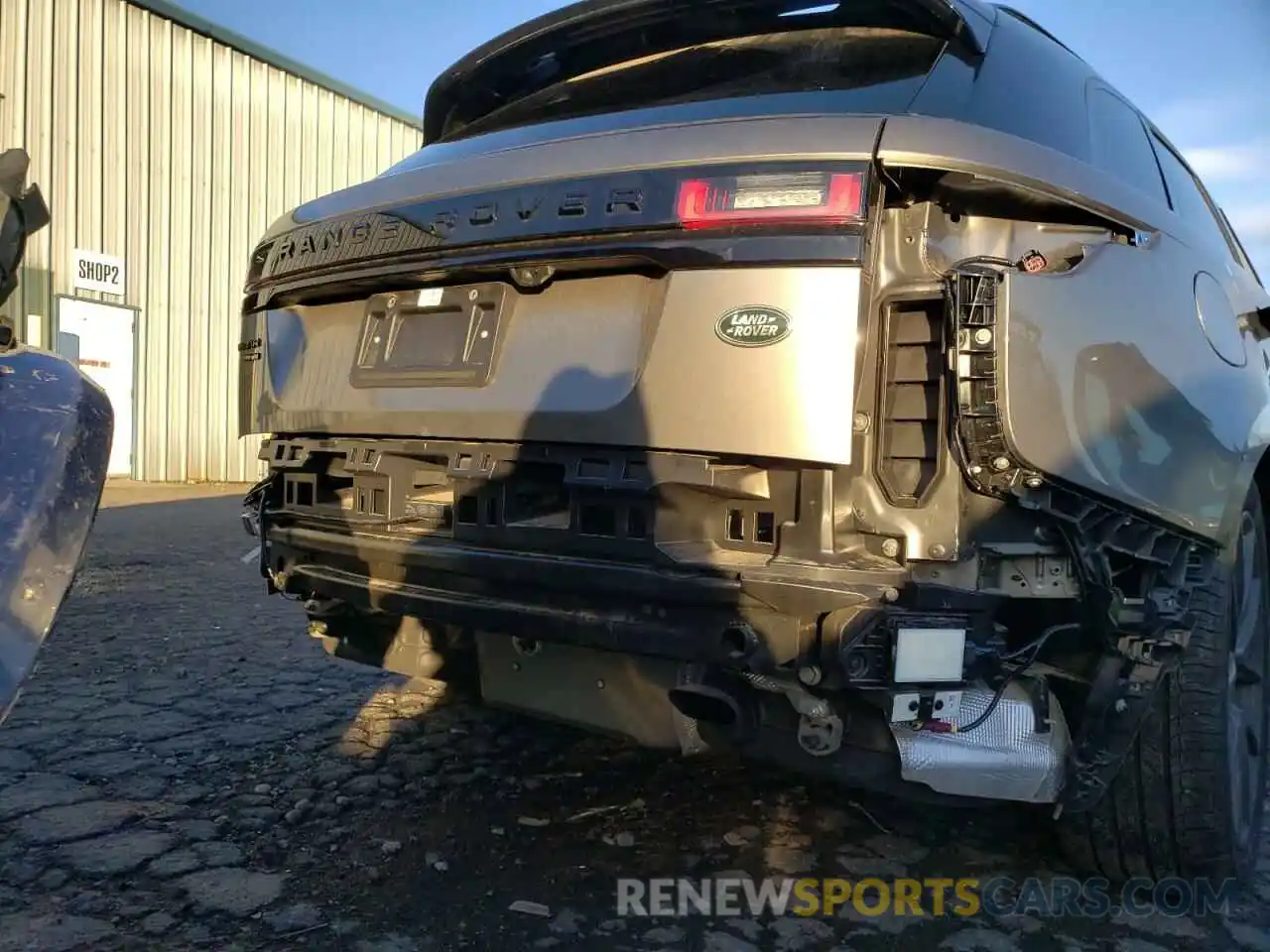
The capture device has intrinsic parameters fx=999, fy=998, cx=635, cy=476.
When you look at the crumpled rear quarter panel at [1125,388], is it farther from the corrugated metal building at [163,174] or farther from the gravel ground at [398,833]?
the corrugated metal building at [163,174]

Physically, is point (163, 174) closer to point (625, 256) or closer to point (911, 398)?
point (625, 256)

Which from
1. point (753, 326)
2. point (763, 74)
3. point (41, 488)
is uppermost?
point (763, 74)

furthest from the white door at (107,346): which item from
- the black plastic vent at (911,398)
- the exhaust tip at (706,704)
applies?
the black plastic vent at (911,398)

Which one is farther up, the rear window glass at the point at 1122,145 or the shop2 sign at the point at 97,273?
the shop2 sign at the point at 97,273

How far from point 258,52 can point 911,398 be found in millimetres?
15992

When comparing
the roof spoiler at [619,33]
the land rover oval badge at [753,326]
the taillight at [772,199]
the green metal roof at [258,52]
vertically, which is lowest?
the land rover oval badge at [753,326]

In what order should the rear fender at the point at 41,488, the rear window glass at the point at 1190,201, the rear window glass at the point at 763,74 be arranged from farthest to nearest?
the rear window glass at the point at 1190,201, the rear window glass at the point at 763,74, the rear fender at the point at 41,488

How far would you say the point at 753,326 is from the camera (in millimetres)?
1889

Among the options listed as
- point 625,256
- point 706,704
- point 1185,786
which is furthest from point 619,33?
point 1185,786

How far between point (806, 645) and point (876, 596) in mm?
164

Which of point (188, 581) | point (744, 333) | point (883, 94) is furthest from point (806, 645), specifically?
point (188, 581)

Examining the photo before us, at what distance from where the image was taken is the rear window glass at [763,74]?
2193 mm

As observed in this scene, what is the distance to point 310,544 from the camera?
2.60 m

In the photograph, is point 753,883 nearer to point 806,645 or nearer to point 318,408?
point 806,645
